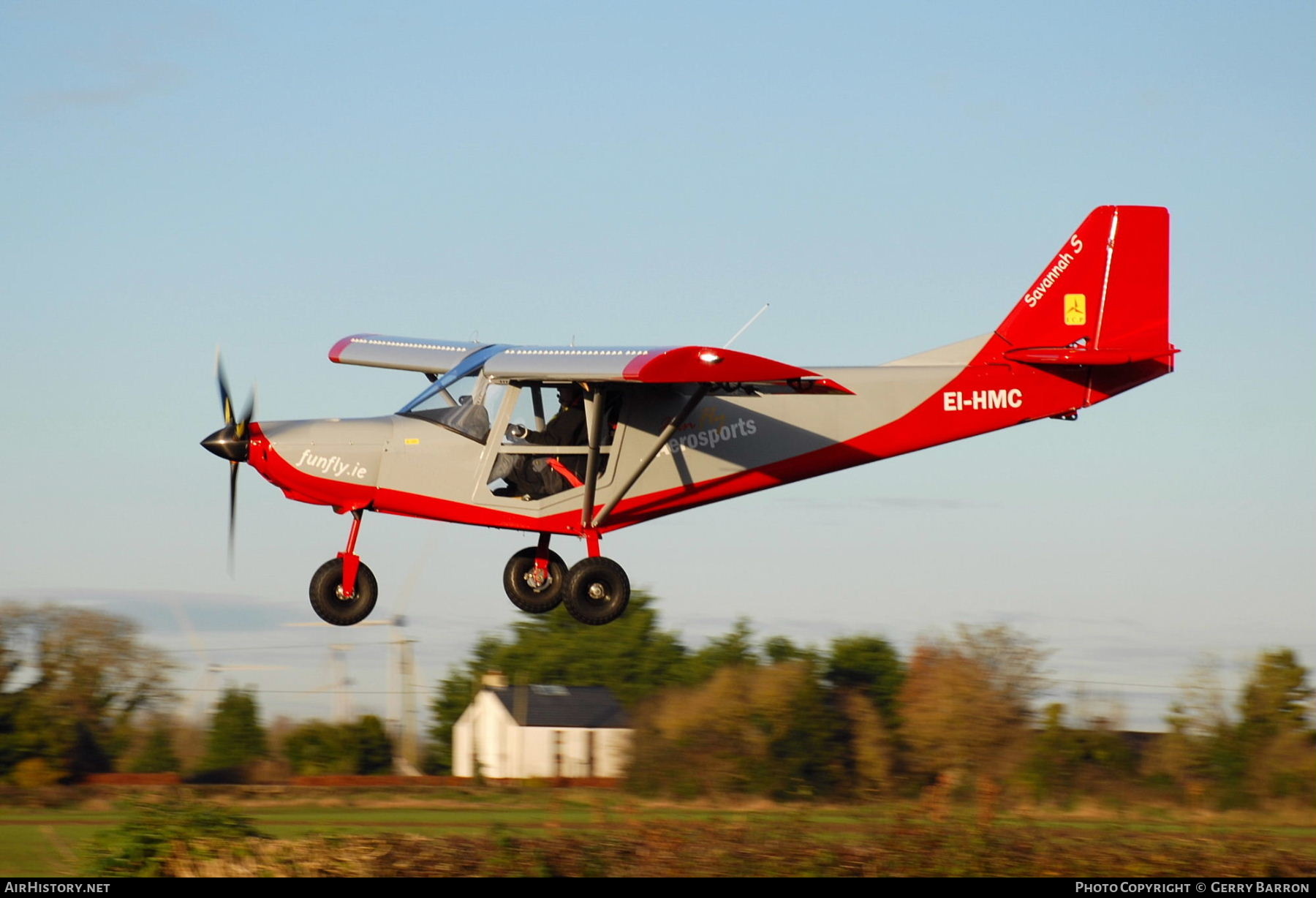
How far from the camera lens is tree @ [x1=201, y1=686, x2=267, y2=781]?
132 feet

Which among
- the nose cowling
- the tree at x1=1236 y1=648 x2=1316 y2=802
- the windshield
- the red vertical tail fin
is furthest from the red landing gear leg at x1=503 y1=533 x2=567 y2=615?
the tree at x1=1236 y1=648 x2=1316 y2=802

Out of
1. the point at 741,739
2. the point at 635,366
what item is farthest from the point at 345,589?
the point at 741,739

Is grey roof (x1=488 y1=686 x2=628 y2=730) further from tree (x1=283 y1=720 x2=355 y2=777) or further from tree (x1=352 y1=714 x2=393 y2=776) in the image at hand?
tree (x1=283 y1=720 x2=355 y2=777)

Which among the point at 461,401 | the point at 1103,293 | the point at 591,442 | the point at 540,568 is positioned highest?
the point at 1103,293

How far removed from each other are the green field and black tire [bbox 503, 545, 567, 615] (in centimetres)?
330

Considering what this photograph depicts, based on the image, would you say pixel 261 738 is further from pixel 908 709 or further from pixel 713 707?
pixel 908 709

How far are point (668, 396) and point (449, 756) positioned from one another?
35804 millimetres

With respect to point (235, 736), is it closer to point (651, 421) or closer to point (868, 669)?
point (868, 669)

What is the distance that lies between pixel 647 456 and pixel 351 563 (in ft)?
10.9

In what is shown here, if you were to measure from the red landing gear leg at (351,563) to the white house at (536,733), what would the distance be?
2756 cm

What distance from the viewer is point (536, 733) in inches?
1838

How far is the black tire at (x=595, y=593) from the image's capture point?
53.1 ft

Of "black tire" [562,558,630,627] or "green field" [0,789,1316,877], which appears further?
"green field" [0,789,1316,877]

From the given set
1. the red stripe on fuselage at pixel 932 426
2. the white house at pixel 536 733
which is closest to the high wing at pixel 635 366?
the red stripe on fuselage at pixel 932 426
